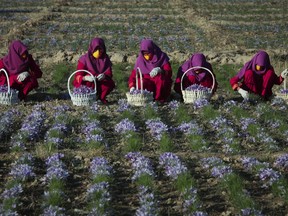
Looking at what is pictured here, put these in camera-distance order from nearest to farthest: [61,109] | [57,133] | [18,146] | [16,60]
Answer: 1. [18,146]
2. [57,133]
3. [61,109]
4. [16,60]

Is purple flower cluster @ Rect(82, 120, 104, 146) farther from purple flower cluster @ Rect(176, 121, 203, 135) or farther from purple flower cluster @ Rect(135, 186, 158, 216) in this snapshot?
purple flower cluster @ Rect(135, 186, 158, 216)

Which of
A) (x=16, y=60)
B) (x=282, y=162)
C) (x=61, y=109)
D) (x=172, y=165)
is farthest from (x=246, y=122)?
(x=16, y=60)

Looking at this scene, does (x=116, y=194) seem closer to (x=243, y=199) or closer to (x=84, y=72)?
(x=243, y=199)

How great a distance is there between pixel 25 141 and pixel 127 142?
1808mm

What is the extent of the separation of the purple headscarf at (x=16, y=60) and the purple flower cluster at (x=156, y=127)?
3651 mm

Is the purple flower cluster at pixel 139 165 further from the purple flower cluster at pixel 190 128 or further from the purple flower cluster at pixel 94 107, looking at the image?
the purple flower cluster at pixel 94 107

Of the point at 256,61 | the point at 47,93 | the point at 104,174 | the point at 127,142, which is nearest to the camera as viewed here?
the point at 104,174

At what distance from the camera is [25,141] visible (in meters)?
10.2

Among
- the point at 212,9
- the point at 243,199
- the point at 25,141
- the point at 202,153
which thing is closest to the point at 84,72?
the point at 25,141

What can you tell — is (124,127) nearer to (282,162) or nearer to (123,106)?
(123,106)

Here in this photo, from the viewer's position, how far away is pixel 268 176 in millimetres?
8664

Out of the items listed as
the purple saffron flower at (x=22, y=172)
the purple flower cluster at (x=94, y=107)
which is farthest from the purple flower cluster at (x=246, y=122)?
the purple saffron flower at (x=22, y=172)

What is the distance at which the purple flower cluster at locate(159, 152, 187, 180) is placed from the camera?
28.4 ft

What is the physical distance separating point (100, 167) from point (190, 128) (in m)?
2.65
